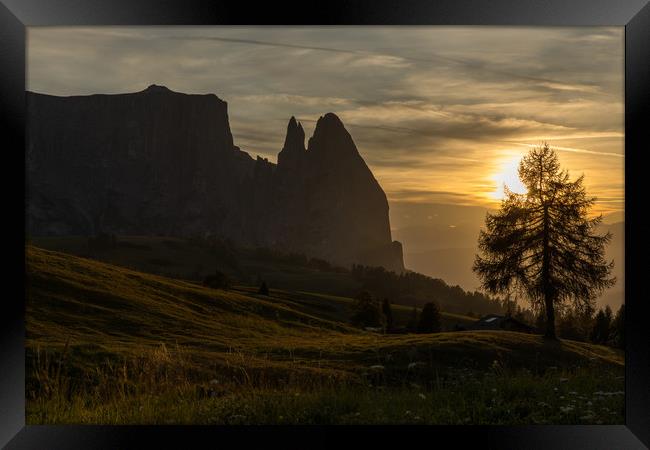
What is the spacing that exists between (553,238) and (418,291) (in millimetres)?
56402

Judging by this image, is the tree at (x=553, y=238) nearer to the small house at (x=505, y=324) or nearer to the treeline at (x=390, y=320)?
the small house at (x=505, y=324)

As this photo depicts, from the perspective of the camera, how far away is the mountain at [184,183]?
107 metres

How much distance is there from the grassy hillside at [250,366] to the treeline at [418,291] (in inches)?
1267

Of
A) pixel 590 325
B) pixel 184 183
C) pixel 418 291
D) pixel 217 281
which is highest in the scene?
pixel 184 183

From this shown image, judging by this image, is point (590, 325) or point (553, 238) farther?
point (590, 325)

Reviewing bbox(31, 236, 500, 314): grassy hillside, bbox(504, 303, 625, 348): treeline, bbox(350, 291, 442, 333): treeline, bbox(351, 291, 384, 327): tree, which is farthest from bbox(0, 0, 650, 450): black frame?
bbox(31, 236, 500, 314): grassy hillside

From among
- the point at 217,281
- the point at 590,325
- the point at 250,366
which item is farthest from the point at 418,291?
the point at 250,366

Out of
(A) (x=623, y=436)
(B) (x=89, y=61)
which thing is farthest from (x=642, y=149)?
(B) (x=89, y=61)

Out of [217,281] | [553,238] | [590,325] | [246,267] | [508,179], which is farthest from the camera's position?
[246,267]

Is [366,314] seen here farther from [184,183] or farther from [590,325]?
[184,183]

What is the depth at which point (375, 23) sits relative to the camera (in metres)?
7.90

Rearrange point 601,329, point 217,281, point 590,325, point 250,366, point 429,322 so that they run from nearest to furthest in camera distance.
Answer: point 250,366 → point 590,325 → point 601,329 → point 429,322 → point 217,281

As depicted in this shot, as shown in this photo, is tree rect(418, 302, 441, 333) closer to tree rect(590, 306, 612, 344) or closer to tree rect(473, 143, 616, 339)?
tree rect(590, 306, 612, 344)

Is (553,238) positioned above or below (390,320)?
A: above
